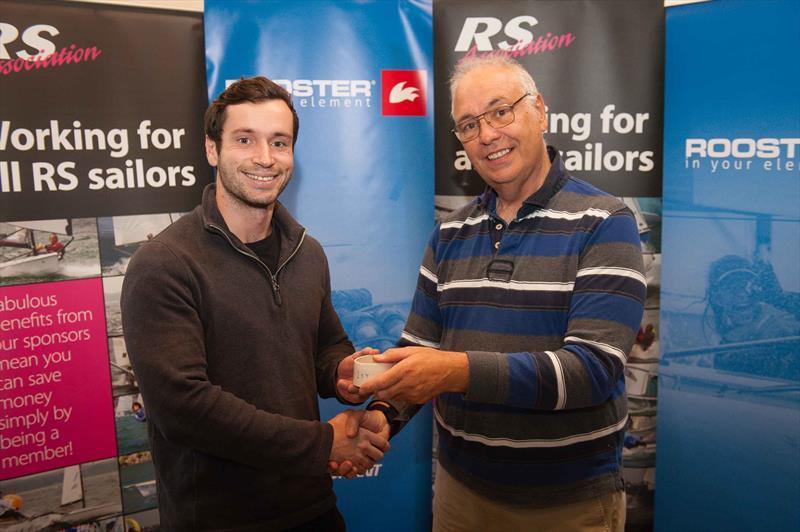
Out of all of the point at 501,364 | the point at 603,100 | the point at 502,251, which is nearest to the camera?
Result: the point at 501,364

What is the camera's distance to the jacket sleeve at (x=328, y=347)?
7.13 ft

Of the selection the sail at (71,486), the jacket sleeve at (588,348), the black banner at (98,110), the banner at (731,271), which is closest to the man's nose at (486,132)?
the jacket sleeve at (588,348)

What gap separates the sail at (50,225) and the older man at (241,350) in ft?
3.88

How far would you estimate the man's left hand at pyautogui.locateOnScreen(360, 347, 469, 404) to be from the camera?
166cm

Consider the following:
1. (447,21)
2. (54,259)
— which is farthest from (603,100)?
(54,259)

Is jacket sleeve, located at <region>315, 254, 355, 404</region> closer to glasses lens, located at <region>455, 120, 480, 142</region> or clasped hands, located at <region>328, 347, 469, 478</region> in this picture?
clasped hands, located at <region>328, 347, 469, 478</region>

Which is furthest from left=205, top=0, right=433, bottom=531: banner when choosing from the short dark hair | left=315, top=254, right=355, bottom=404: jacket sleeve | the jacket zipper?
the jacket zipper

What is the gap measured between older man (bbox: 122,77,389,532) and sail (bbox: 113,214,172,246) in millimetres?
1079

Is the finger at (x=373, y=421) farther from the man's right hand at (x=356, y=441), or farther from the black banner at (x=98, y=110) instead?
the black banner at (x=98, y=110)

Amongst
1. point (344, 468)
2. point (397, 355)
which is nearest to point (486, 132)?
point (397, 355)

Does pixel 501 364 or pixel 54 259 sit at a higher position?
pixel 54 259

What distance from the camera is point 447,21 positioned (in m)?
2.93

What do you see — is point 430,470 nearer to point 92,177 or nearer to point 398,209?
point 398,209

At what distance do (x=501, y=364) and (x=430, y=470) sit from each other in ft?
5.50
